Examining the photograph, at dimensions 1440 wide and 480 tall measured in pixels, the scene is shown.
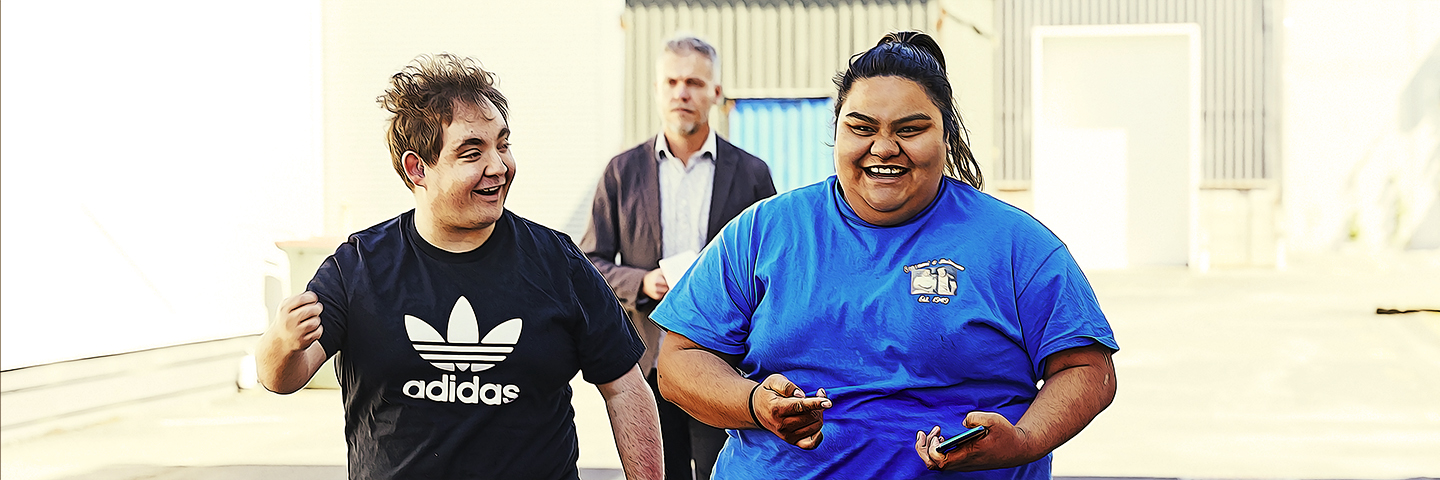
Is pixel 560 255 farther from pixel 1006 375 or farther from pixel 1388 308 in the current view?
pixel 1388 308

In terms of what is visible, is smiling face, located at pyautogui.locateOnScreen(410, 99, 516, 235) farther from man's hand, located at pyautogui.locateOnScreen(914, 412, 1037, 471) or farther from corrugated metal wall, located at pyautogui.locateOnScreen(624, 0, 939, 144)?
corrugated metal wall, located at pyautogui.locateOnScreen(624, 0, 939, 144)

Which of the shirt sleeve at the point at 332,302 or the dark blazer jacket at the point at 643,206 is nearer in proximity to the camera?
the shirt sleeve at the point at 332,302

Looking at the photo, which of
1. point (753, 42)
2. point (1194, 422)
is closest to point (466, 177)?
point (1194, 422)

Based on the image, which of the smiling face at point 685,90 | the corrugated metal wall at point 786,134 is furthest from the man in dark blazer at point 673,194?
the corrugated metal wall at point 786,134

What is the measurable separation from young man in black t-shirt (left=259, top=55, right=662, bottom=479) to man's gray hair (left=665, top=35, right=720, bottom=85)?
108 cm

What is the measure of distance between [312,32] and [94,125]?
8.78 feet

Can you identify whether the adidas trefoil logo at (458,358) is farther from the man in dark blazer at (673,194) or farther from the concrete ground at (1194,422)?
the concrete ground at (1194,422)

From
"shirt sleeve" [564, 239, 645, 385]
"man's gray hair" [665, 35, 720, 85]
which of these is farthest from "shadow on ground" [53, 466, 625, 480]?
"shirt sleeve" [564, 239, 645, 385]

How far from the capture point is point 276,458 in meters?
5.36

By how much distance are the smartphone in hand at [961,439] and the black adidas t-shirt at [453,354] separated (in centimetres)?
63

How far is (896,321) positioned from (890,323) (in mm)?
10

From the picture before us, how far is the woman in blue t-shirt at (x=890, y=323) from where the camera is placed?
5.86ft

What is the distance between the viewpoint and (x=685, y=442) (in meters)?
3.15

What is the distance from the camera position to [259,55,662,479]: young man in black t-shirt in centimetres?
192
